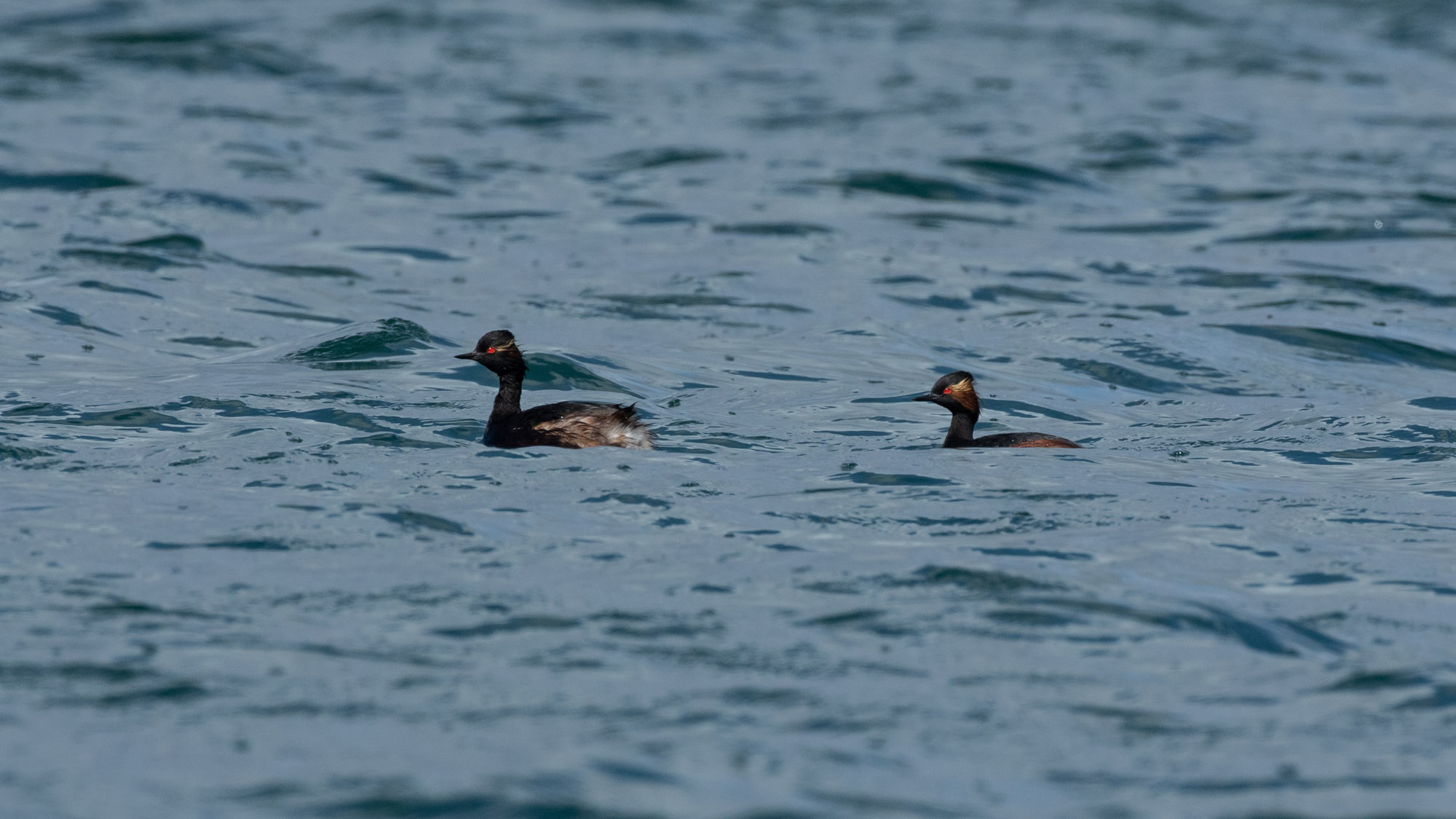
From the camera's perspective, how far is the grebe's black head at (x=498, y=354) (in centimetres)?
1227

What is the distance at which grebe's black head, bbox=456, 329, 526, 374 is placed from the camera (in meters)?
12.3

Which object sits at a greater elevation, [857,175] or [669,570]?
[857,175]

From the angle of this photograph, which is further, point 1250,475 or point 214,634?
point 1250,475

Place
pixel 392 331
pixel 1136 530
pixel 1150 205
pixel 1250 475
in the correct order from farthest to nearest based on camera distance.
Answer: pixel 1150 205 < pixel 392 331 < pixel 1250 475 < pixel 1136 530

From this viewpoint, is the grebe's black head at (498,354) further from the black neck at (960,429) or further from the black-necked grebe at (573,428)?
the black neck at (960,429)

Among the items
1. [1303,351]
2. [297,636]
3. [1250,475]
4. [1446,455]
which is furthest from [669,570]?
[1303,351]

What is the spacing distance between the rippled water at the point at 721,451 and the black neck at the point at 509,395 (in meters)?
0.29

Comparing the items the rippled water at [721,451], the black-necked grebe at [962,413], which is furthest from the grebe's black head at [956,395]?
the rippled water at [721,451]

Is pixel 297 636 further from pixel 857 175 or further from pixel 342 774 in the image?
pixel 857 175

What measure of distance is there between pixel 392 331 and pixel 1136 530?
24.5 feet

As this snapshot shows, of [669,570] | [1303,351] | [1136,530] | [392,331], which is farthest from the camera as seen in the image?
[1303,351]

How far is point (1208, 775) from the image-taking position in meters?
6.76

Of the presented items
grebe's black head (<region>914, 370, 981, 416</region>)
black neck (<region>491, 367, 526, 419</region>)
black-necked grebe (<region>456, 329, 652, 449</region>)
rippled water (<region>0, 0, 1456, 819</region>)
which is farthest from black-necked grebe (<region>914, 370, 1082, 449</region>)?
black neck (<region>491, 367, 526, 419</region>)

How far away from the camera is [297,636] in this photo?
A: 7.93 metres
